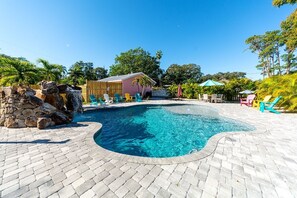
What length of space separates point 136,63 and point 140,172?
3657 centimetres

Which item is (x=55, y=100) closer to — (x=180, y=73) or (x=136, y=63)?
(x=136, y=63)

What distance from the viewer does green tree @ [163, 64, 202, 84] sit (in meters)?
43.6

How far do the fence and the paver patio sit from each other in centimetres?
1210

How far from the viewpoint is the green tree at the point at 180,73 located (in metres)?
43.6

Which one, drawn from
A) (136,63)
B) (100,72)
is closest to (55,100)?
(136,63)

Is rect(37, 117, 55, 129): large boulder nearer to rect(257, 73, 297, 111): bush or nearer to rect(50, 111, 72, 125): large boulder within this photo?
rect(50, 111, 72, 125): large boulder

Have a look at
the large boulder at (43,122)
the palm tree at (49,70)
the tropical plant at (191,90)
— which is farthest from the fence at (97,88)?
the large boulder at (43,122)

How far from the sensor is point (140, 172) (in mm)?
A: 2533

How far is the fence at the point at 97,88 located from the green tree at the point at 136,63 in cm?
1930

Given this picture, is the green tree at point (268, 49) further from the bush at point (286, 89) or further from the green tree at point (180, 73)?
the bush at point (286, 89)

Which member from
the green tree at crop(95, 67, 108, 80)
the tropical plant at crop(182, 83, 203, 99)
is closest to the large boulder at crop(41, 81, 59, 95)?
the tropical plant at crop(182, 83, 203, 99)

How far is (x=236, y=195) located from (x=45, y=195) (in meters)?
2.82

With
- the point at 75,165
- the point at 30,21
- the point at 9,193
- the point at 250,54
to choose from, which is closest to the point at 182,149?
the point at 75,165

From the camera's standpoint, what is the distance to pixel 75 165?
8.92 ft
